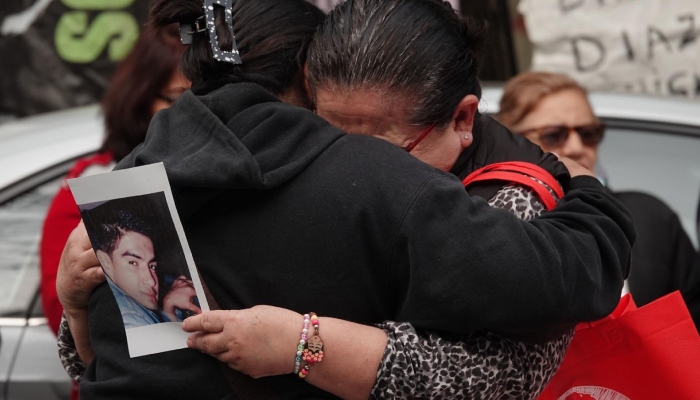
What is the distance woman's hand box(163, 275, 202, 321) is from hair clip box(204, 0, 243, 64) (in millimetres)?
386

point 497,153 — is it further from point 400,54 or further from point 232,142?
point 232,142

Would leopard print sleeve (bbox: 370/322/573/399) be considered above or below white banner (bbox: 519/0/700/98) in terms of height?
above

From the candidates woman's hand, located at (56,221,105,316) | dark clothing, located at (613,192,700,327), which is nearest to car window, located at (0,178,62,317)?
woman's hand, located at (56,221,105,316)

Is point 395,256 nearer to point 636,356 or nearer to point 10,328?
point 636,356

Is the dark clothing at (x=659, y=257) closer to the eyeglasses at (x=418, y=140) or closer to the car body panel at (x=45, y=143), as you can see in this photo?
the eyeglasses at (x=418, y=140)

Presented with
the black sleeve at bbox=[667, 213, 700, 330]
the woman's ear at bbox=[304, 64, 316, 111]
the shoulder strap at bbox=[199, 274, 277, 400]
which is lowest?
the black sleeve at bbox=[667, 213, 700, 330]

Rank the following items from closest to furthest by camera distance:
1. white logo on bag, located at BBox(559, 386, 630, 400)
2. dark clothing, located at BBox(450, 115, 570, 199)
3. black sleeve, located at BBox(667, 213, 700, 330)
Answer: dark clothing, located at BBox(450, 115, 570, 199)
white logo on bag, located at BBox(559, 386, 630, 400)
black sleeve, located at BBox(667, 213, 700, 330)

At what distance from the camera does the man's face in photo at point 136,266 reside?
1.62m

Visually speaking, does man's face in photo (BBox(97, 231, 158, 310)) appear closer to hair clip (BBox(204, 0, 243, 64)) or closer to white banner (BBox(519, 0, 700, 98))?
hair clip (BBox(204, 0, 243, 64))

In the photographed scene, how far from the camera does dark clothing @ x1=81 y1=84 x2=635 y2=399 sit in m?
1.51

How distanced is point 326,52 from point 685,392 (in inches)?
37.7

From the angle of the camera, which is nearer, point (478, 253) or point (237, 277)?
point (478, 253)

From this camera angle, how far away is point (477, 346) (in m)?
1.59

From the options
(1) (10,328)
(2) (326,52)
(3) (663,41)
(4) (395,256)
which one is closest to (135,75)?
(1) (10,328)
